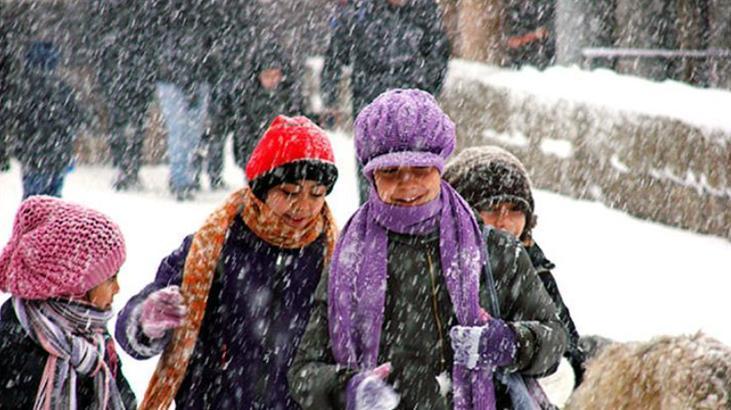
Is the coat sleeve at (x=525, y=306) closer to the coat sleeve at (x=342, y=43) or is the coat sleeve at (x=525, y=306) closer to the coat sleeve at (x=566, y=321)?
the coat sleeve at (x=566, y=321)

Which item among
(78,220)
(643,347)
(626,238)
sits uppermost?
(78,220)

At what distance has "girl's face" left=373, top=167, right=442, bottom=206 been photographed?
10.8 feet

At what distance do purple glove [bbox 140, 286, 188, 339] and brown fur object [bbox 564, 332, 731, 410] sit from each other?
1220mm

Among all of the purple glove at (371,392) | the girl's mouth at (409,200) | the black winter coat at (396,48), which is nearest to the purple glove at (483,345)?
the purple glove at (371,392)

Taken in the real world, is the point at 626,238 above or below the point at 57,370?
below

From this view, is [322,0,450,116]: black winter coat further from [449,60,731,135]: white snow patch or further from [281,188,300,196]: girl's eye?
[281,188,300,196]: girl's eye

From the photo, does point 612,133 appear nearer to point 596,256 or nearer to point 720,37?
point 596,256

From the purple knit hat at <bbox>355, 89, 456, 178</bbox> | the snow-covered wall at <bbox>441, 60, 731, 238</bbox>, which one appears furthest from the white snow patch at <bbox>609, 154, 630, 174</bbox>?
the purple knit hat at <bbox>355, 89, 456, 178</bbox>

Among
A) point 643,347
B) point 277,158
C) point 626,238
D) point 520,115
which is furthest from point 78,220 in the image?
point 520,115

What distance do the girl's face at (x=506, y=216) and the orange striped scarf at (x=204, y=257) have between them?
47 centimetres

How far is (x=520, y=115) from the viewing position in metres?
11.9

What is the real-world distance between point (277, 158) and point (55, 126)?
16.7 ft

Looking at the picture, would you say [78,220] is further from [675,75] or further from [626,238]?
[675,75]

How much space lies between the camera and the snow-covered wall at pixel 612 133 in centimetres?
926
